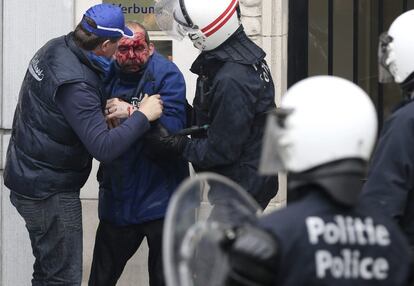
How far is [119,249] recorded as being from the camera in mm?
6117

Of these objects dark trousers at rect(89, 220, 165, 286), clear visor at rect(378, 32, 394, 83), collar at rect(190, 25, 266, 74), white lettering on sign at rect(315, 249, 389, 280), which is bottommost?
dark trousers at rect(89, 220, 165, 286)

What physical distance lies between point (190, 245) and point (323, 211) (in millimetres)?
344

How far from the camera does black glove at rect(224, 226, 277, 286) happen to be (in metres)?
2.90

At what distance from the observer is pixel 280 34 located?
284 inches

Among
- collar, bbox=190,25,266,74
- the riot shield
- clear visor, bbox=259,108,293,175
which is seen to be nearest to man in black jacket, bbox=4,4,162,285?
collar, bbox=190,25,266,74

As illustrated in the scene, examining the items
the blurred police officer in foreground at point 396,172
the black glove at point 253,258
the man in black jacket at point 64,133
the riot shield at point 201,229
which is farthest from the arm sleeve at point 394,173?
the man in black jacket at point 64,133

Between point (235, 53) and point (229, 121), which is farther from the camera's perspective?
point (235, 53)

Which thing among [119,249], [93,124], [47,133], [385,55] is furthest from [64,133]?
[385,55]

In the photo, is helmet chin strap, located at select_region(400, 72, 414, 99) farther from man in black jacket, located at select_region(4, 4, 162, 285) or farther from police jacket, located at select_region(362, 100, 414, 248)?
man in black jacket, located at select_region(4, 4, 162, 285)

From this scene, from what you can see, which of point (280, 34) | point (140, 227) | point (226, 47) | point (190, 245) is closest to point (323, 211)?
point (190, 245)

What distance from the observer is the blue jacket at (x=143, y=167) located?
5.99 metres

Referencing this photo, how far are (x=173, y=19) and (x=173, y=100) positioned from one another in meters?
0.40

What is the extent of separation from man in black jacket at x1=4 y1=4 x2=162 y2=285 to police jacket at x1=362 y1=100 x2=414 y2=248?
5.34 ft

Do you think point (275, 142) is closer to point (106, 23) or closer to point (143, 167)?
point (106, 23)
